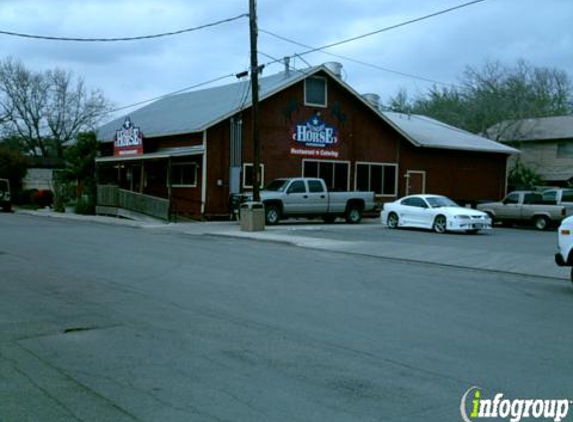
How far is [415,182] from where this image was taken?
38.2 meters

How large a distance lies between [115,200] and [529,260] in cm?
2179

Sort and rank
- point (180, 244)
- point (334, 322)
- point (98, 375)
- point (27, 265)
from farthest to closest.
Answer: point (180, 244), point (27, 265), point (334, 322), point (98, 375)

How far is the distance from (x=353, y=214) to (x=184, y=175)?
8194mm

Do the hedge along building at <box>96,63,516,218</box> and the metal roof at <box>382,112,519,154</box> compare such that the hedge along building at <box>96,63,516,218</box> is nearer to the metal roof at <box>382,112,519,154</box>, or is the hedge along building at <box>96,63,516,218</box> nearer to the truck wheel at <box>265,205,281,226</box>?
the metal roof at <box>382,112,519,154</box>

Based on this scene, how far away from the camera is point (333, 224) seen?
3027cm

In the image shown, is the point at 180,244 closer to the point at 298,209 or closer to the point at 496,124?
the point at 298,209

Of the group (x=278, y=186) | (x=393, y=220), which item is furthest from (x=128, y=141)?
(x=393, y=220)

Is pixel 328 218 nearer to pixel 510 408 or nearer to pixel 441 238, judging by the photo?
pixel 441 238

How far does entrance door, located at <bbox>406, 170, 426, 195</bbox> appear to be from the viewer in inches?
1495

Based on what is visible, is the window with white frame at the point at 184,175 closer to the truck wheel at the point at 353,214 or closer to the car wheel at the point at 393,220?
the truck wheel at the point at 353,214

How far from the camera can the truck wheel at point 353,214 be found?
1213 inches

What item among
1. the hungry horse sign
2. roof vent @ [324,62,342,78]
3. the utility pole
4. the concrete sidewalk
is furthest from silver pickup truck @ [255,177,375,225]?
roof vent @ [324,62,342,78]

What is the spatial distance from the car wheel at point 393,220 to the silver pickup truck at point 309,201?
3054 millimetres

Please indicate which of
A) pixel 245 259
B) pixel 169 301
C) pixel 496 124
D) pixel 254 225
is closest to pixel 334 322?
pixel 169 301
